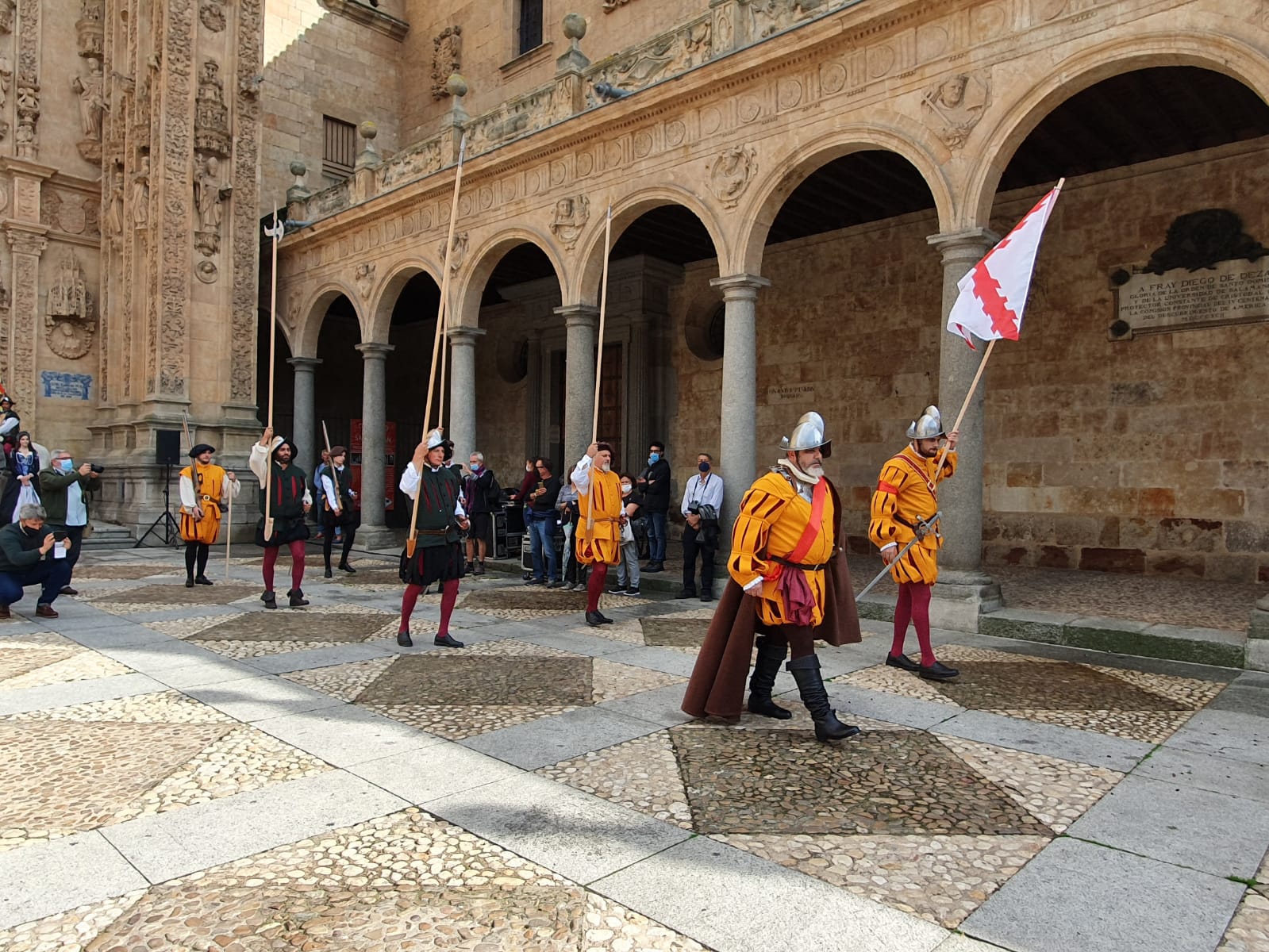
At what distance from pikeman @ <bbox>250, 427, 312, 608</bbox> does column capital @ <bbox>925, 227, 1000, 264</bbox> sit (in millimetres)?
6907

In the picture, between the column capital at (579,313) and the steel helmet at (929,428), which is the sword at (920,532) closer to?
the steel helmet at (929,428)

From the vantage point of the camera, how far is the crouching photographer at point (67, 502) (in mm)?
8680

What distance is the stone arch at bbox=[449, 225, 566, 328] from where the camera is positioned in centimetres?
1260

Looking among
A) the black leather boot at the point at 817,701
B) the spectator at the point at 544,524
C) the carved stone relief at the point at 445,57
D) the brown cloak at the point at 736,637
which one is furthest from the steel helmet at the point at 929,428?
the carved stone relief at the point at 445,57

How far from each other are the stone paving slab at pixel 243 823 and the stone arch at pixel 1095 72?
Result: 289 inches

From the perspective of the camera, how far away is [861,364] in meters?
13.3

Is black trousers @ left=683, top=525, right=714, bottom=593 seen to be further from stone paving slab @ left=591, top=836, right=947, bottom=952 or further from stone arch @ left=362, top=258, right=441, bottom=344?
stone arch @ left=362, top=258, right=441, bottom=344

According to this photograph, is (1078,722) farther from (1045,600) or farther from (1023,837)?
(1045,600)

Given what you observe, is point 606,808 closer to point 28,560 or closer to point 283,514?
point 283,514

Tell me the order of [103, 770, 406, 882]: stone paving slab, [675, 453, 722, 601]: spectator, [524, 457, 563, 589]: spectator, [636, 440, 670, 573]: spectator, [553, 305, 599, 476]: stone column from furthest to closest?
[553, 305, 599, 476]: stone column < [636, 440, 670, 573]: spectator < [524, 457, 563, 589]: spectator < [675, 453, 722, 601]: spectator < [103, 770, 406, 882]: stone paving slab

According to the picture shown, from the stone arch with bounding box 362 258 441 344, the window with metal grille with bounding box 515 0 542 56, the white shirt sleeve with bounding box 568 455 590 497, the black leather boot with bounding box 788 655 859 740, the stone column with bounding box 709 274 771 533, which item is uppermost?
the window with metal grille with bounding box 515 0 542 56

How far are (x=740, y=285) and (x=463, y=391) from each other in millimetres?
5457

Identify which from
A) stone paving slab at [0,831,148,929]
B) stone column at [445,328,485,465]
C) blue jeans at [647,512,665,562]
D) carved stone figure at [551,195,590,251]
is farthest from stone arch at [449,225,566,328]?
stone paving slab at [0,831,148,929]

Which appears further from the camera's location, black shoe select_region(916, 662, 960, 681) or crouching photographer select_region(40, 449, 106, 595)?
crouching photographer select_region(40, 449, 106, 595)
